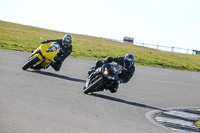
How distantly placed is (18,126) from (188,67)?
86.2ft

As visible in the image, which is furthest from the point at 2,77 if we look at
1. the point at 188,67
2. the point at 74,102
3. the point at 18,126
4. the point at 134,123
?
the point at 188,67

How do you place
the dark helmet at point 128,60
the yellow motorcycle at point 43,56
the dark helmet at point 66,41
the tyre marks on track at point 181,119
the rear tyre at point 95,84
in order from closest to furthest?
the tyre marks on track at point 181,119
the rear tyre at point 95,84
the dark helmet at point 128,60
the yellow motorcycle at point 43,56
the dark helmet at point 66,41

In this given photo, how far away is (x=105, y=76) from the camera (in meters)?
10.2

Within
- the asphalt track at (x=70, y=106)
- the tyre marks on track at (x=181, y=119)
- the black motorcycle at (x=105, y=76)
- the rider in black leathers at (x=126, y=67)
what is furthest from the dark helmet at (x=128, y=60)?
the tyre marks on track at (x=181, y=119)

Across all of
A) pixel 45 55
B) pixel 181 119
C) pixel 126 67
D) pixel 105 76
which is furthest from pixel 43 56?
pixel 181 119

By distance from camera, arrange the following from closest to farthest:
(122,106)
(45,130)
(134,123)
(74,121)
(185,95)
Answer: (45,130), (74,121), (134,123), (122,106), (185,95)

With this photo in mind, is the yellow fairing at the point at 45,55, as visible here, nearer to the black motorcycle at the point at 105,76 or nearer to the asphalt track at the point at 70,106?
the asphalt track at the point at 70,106

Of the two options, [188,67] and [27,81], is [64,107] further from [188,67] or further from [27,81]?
[188,67]

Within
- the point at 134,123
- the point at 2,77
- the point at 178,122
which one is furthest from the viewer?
the point at 2,77

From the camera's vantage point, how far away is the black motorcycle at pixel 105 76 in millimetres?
10258

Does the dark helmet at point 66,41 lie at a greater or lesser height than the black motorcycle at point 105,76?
greater

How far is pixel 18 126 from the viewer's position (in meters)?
5.95

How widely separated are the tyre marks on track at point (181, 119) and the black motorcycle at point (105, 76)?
1.51m

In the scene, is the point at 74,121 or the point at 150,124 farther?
the point at 150,124
